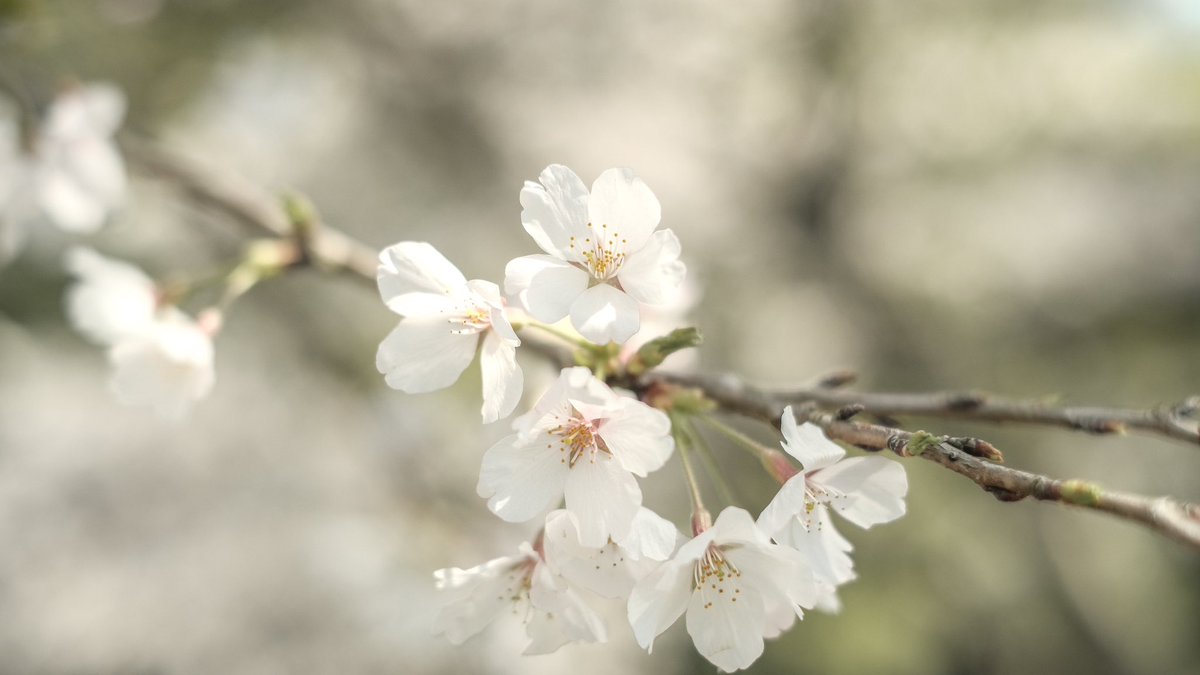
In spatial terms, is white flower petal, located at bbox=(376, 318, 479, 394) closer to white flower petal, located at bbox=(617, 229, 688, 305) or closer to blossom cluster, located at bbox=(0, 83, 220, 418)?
white flower petal, located at bbox=(617, 229, 688, 305)

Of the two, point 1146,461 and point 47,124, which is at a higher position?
point 47,124

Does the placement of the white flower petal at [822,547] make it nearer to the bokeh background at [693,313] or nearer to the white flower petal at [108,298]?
the white flower petal at [108,298]

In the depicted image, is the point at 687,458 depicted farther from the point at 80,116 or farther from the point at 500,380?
the point at 80,116

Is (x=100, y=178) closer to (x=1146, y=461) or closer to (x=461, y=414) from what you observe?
(x=461, y=414)

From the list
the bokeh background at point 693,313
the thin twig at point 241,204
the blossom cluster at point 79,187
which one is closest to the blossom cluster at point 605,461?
the thin twig at point 241,204

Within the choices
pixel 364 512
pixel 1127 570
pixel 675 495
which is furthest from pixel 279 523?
pixel 1127 570

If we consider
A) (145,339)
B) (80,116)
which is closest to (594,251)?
(145,339)
